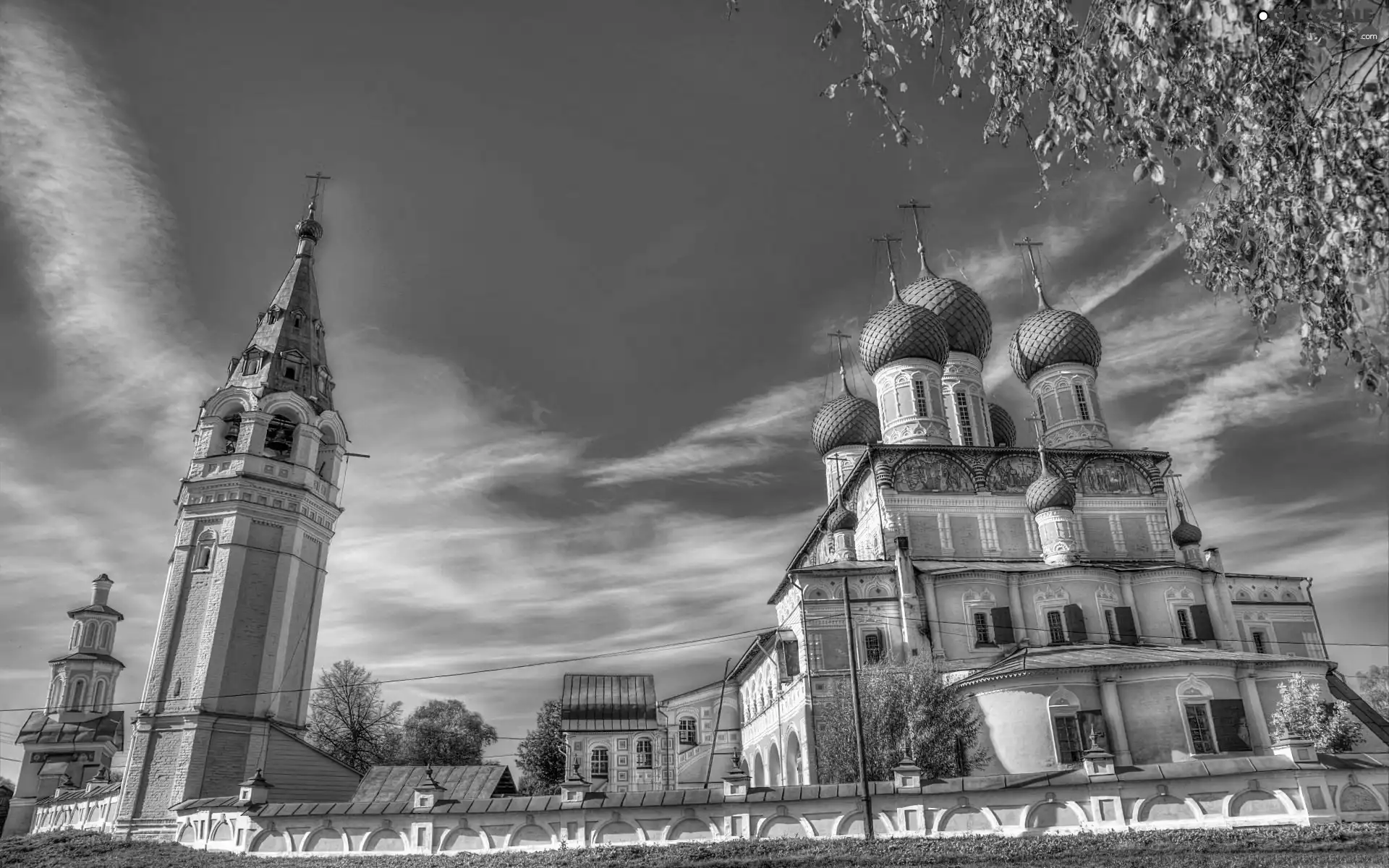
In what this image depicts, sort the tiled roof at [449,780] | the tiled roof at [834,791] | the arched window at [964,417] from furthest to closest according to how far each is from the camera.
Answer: the arched window at [964,417] → the tiled roof at [449,780] → the tiled roof at [834,791]

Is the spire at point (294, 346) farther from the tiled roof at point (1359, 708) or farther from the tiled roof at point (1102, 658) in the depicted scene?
the tiled roof at point (1359, 708)

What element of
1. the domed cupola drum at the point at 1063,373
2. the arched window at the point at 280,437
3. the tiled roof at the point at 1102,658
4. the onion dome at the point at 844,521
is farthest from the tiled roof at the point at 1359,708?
the arched window at the point at 280,437

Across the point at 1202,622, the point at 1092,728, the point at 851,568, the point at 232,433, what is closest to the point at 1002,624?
the point at 851,568

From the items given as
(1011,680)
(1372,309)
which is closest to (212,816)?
(1011,680)

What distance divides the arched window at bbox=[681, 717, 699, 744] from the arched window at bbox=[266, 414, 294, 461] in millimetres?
23429

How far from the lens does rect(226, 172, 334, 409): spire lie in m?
30.8

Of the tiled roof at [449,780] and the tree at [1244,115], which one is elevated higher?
the tree at [1244,115]

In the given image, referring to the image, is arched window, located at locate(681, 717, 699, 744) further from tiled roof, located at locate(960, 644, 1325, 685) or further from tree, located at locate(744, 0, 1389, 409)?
tree, located at locate(744, 0, 1389, 409)

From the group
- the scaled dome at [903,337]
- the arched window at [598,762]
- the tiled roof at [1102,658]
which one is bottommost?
the arched window at [598,762]

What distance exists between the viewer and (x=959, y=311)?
123 feet

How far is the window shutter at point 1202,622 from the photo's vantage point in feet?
92.1

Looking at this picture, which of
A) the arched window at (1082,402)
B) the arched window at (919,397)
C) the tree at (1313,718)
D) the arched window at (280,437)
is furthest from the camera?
the arched window at (1082,402)

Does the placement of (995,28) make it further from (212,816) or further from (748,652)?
(748,652)

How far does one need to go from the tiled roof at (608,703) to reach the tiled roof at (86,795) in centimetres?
1542
